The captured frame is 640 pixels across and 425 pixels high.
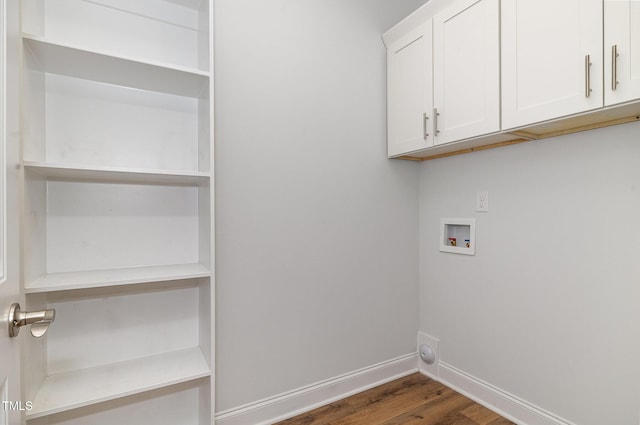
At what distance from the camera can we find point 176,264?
1.66 metres

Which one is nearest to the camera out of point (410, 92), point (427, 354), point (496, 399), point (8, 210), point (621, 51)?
point (8, 210)

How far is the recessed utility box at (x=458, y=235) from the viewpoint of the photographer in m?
2.07

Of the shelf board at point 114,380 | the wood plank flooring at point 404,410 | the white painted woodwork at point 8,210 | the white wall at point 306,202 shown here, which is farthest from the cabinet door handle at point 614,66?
the shelf board at point 114,380

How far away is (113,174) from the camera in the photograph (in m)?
1.36

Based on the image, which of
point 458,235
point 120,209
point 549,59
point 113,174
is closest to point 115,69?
point 113,174

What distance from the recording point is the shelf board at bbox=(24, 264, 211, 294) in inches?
47.8

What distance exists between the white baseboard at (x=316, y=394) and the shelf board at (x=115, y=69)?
1663 mm

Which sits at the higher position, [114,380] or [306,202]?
[306,202]

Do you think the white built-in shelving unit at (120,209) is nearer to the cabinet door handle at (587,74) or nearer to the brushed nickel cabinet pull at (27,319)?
the brushed nickel cabinet pull at (27,319)

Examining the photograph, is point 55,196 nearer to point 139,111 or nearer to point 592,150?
point 139,111

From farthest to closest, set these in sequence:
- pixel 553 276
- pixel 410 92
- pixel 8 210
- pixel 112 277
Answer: pixel 410 92
pixel 553 276
pixel 112 277
pixel 8 210

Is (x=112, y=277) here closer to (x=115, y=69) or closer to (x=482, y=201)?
(x=115, y=69)

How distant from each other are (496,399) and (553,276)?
0.82 metres

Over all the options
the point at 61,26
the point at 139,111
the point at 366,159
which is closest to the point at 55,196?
the point at 139,111
